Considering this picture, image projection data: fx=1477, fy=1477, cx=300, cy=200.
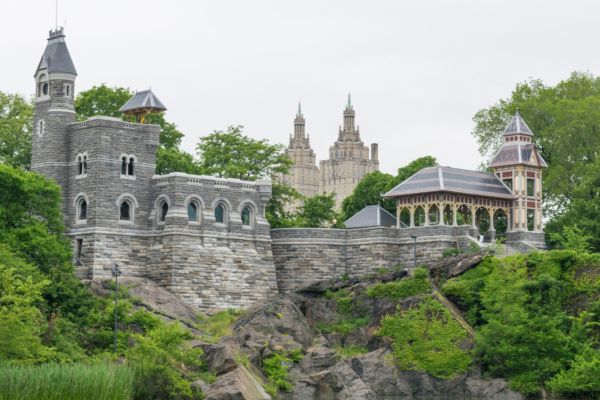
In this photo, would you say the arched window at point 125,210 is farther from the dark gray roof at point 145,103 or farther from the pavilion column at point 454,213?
the pavilion column at point 454,213

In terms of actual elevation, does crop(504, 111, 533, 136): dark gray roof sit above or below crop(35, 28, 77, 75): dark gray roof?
Result: below

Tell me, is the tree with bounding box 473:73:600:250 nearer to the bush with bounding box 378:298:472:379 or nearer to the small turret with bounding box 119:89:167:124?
the bush with bounding box 378:298:472:379

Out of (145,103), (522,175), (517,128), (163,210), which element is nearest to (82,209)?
(163,210)

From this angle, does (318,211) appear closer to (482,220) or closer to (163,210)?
(482,220)

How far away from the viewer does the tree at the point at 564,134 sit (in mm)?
86219

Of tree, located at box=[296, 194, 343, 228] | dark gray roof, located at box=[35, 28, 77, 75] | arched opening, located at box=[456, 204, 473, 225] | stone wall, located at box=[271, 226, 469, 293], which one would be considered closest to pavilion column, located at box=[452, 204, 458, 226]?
stone wall, located at box=[271, 226, 469, 293]

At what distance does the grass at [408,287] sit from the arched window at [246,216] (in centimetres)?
910

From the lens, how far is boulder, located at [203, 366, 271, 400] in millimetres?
61531

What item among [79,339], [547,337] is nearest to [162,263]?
[79,339]

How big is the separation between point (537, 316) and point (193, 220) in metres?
19.0

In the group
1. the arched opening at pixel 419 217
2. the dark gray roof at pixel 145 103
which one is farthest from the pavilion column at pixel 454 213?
the dark gray roof at pixel 145 103

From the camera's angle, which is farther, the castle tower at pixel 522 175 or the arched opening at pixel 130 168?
the castle tower at pixel 522 175

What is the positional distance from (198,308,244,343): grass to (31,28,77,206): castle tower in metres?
10.9

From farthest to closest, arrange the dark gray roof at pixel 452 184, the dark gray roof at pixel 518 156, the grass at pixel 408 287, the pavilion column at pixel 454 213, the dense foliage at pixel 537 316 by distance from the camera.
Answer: the dark gray roof at pixel 518 156
the dark gray roof at pixel 452 184
the pavilion column at pixel 454 213
the grass at pixel 408 287
the dense foliage at pixel 537 316
